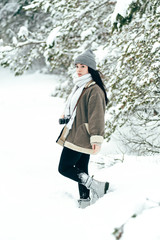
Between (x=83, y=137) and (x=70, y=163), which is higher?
(x=83, y=137)

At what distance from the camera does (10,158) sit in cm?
511

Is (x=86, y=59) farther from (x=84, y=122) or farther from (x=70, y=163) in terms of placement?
(x=70, y=163)

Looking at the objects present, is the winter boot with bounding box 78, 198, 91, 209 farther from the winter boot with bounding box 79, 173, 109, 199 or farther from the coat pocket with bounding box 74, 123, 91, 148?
the coat pocket with bounding box 74, 123, 91, 148

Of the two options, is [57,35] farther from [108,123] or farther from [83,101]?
[83,101]

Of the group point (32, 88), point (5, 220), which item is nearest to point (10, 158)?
point (5, 220)

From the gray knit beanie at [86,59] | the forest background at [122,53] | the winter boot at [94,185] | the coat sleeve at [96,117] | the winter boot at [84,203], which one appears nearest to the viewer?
the coat sleeve at [96,117]

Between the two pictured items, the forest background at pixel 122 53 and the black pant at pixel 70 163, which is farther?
the forest background at pixel 122 53

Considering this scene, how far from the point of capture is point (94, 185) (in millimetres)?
3145

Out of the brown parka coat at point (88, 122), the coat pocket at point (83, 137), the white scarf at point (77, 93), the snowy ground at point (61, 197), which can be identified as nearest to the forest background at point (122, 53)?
the snowy ground at point (61, 197)

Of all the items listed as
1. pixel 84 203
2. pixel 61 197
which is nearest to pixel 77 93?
pixel 84 203

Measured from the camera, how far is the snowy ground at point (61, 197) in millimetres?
2373

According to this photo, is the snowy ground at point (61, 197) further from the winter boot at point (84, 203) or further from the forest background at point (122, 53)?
the forest background at point (122, 53)

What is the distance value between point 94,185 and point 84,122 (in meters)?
0.73

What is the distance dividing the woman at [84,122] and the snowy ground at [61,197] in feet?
1.23
